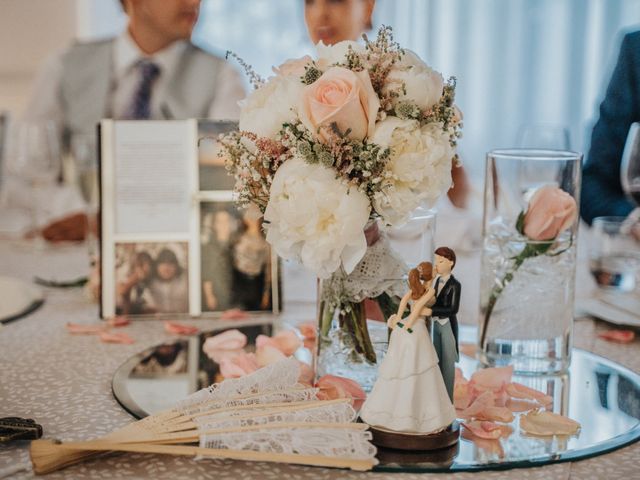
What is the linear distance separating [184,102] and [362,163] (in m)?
2.69

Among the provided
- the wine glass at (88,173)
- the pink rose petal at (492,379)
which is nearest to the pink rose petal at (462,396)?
the pink rose petal at (492,379)

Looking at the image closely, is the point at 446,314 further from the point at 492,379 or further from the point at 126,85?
the point at 126,85

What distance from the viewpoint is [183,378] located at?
1.04 m

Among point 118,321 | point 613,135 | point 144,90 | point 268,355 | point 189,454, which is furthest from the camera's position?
point 144,90

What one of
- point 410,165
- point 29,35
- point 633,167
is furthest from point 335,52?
point 29,35

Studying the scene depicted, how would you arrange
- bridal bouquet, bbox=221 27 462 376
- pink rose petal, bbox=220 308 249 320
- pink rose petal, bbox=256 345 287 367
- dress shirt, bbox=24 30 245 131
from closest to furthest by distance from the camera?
bridal bouquet, bbox=221 27 462 376
pink rose petal, bbox=256 345 287 367
pink rose petal, bbox=220 308 249 320
dress shirt, bbox=24 30 245 131

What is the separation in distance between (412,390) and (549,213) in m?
0.36

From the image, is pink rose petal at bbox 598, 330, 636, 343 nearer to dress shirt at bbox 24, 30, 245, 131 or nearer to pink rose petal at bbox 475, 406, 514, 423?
pink rose petal at bbox 475, 406, 514, 423

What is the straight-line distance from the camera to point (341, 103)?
80 centimetres

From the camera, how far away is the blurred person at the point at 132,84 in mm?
3359

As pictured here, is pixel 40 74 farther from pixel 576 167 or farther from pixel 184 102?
pixel 576 167

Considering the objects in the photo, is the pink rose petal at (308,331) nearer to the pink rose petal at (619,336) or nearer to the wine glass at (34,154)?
the pink rose petal at (619,336)

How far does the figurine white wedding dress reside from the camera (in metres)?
0.78

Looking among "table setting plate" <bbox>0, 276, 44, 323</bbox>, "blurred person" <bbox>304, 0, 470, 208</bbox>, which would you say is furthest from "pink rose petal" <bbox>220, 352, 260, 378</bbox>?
"blurred person" <bbox>304, 0, 470, 208</bbox>
